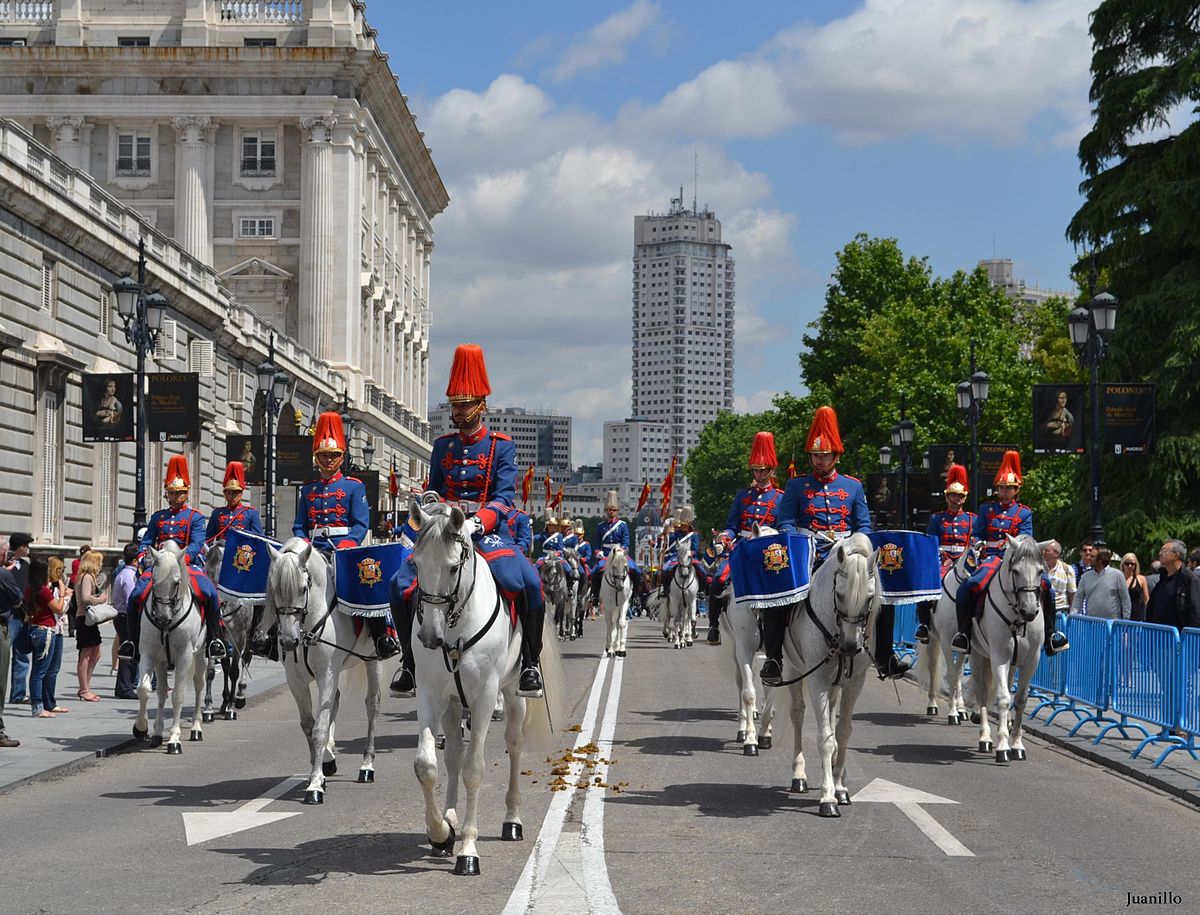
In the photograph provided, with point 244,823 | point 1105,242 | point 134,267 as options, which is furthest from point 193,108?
point 244,823

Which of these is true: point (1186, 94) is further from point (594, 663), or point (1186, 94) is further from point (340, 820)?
point (340, 820)

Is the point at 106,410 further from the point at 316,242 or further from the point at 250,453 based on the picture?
the point at 316,242

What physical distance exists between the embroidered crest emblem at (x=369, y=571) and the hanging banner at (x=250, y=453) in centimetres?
3132

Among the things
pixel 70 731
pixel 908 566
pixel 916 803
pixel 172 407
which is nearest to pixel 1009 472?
pixel 908 566

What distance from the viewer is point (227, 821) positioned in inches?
464

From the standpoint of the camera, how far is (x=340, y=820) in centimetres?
1169

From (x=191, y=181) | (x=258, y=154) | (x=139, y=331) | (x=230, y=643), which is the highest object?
(x=258, y=154)

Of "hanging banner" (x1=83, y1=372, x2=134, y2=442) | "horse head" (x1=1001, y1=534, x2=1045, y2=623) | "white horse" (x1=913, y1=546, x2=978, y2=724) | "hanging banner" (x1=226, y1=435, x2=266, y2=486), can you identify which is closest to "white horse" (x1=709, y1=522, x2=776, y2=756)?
"white horse" (x1=913, y1=546, x2=978, y2=724)

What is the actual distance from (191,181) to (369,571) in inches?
2866

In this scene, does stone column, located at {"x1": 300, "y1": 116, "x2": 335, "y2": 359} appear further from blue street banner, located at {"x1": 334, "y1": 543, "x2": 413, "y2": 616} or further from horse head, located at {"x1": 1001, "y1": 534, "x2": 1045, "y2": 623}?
blue street banner, located at {"x1": 334, "y1": 543, "x2": 413, "y2": 616}

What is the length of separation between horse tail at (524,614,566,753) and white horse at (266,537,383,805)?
7.91 feet

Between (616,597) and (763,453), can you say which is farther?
(616,597)

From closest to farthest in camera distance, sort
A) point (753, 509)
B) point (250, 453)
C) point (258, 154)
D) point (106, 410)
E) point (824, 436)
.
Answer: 1. point (824, 436)
2. point (753, 509)
3. point (106, 410)
4. point (250, 453)
5. point (258, 154)

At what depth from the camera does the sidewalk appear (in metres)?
15.3
